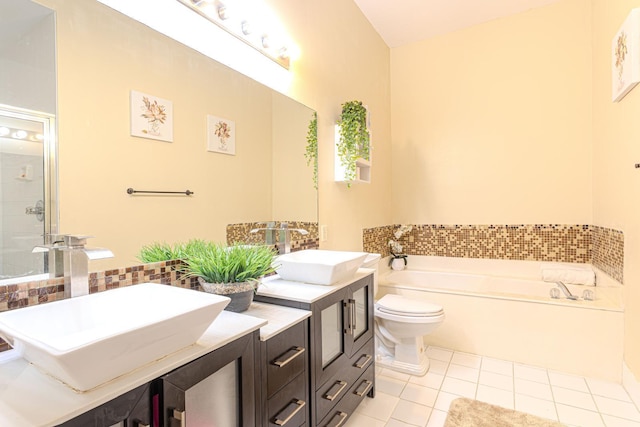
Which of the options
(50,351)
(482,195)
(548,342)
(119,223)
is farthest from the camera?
(482,195)

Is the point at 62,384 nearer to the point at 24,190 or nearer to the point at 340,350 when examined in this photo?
the point at 24,190

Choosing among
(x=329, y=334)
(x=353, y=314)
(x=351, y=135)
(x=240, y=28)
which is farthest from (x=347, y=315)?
(x=240, y=28)

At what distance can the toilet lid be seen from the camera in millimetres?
2311

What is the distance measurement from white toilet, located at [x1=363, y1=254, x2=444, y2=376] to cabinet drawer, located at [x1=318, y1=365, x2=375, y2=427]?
0.45 m

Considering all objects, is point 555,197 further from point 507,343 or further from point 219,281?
point 219,281

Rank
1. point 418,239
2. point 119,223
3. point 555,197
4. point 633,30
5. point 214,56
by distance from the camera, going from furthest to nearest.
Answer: point 418,239 < point 555,197 < point 633,30 < point 214,56 < point 119,223

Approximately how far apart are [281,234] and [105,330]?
4.43ft

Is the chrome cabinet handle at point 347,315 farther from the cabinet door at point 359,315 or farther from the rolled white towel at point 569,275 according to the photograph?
the rolled white towel at point 569,275

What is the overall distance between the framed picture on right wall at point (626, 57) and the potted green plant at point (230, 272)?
239 cm

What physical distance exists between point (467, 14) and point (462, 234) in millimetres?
2158

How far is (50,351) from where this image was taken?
64 centimetres

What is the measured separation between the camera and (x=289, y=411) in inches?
50.1

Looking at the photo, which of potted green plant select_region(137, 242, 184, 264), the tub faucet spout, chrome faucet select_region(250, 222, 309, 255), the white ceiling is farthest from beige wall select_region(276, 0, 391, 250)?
the tub faucet spout

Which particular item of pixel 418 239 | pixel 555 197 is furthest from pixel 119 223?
pixel 555 197
